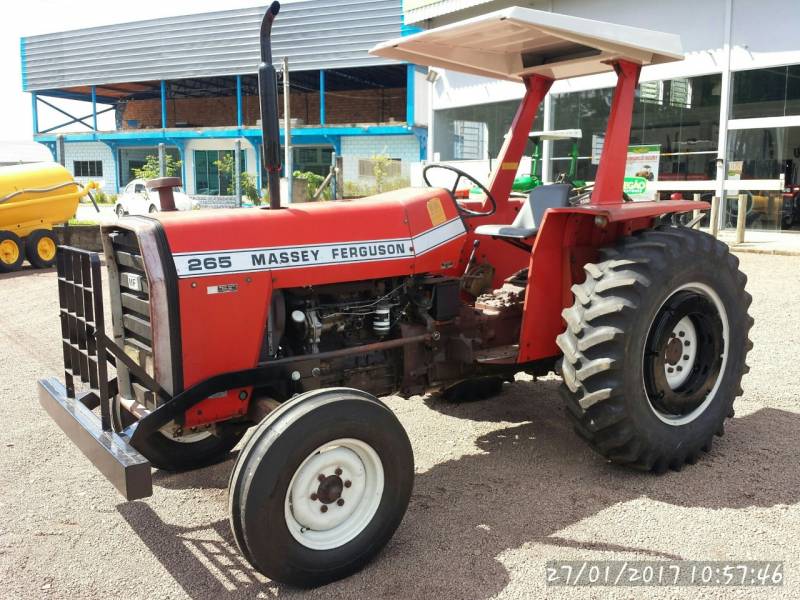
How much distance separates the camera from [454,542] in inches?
121

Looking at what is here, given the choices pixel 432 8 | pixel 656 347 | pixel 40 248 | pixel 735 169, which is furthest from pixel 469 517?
pixel 432 8

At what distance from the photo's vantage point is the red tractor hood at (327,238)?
306cm

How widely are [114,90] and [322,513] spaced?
→ 3843cm

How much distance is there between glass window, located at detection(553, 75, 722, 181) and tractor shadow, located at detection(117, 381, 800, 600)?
36.8 ft

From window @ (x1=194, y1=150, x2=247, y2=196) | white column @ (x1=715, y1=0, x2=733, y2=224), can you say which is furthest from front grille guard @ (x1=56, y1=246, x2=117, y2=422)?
window @ (x1=194, y1=150, x2=247, y2=196)

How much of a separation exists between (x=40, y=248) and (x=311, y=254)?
10861 millimetres

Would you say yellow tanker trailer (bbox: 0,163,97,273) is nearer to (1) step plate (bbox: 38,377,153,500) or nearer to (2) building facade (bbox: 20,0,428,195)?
(1) step plate (bbox: 38,377,153,500)

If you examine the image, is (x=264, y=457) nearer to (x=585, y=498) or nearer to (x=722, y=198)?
(x=585, y=498)

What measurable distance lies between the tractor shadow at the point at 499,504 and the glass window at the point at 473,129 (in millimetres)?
15537

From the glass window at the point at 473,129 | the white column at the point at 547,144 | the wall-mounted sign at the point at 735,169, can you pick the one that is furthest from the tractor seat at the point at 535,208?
the glass window at the point at 473,129

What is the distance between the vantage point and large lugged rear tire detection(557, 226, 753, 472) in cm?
348

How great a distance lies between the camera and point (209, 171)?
32312 mm

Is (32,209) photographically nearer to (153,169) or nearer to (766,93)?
(766,93)

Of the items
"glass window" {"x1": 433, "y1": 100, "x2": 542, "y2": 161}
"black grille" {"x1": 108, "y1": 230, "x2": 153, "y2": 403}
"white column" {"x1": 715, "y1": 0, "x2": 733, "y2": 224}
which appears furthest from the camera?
"glass window" {"x1": 433, "y1": 100, "x2": 542, "y2": 161}
